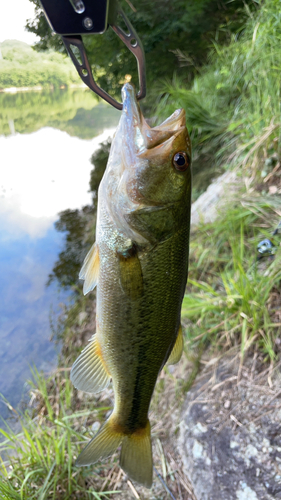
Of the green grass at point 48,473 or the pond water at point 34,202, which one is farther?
the pond water at point 34,202

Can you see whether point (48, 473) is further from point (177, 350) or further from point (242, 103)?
point (242, 103)

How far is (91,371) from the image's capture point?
4.20ft

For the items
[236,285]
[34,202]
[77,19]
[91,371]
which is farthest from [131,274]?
[34,202]

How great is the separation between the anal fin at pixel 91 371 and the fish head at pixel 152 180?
537 millimetres

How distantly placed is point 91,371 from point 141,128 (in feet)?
3.21

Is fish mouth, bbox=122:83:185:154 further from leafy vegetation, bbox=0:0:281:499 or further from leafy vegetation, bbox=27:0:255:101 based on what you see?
leafy vegetation, bbox=27:0:255:101

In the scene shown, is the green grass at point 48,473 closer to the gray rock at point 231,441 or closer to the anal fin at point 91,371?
the gray rock at point 231,441

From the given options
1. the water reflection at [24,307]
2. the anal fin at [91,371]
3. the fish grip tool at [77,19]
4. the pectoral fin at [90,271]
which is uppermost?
the fish grip tool at [77,19]

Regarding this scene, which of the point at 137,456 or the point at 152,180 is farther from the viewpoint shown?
the point at 137,456

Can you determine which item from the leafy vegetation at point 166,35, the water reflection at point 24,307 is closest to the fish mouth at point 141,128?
the water reflection at point 24,307

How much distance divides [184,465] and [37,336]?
2603mm

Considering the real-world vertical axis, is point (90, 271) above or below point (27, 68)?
below

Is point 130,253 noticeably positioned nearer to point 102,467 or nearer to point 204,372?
point 204,372

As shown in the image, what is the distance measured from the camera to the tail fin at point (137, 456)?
133cm
